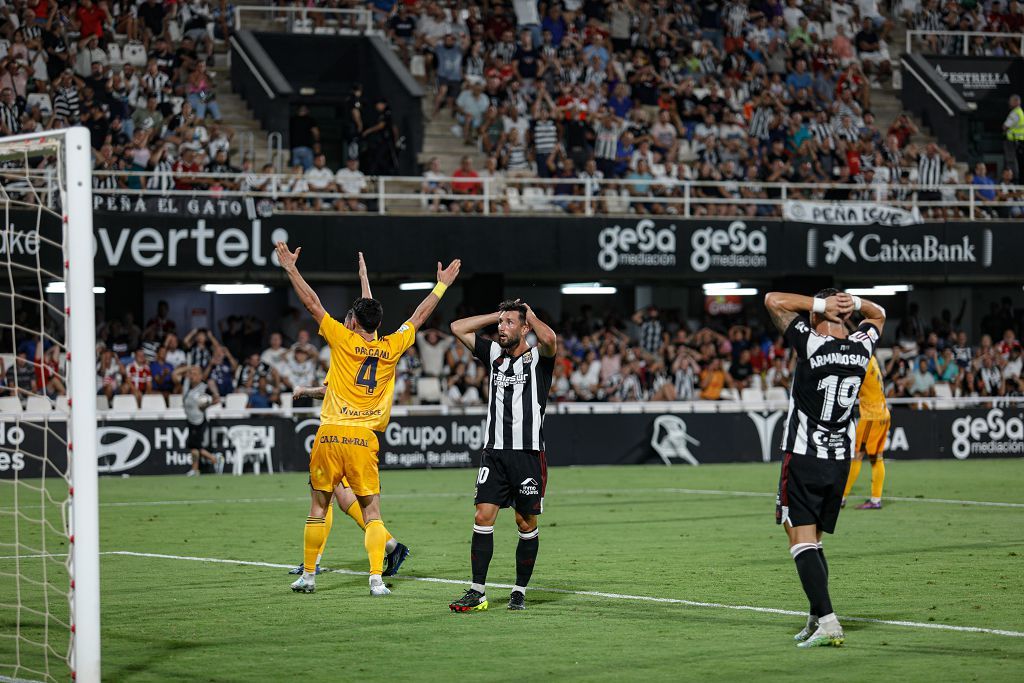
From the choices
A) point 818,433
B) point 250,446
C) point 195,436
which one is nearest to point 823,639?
point 818,433

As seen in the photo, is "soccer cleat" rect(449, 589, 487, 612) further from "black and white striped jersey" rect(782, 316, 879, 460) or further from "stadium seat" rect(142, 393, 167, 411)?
"stadium seat" rect(142, 393, 167, 411)

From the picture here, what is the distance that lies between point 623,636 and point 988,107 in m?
31.0

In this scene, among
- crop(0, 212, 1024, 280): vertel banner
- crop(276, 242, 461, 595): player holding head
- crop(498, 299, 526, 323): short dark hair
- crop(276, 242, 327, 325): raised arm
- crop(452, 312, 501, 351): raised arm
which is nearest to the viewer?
crop(498, 299, 526, 323): short dark hair

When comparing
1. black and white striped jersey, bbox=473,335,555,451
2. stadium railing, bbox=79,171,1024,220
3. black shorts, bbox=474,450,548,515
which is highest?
stadium railing, bbox=79,171,1024,220

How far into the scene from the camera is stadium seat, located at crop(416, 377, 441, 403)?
28.0 meters

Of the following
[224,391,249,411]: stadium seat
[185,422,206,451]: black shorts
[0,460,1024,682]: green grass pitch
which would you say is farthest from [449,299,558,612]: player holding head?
[224,391,249,411]: stadium seat

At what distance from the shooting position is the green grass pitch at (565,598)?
321 inches

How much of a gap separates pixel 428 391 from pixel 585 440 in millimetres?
3309

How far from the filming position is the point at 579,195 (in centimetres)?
3014

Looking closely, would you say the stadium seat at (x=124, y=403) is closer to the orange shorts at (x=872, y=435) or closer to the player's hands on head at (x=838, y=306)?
the orange shorts at (x=872, y=435)

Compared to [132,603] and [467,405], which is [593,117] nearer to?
[467,405]

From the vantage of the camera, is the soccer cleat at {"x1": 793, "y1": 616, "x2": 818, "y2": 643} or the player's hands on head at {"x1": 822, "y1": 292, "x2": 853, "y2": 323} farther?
the soccer cleat at {"x1": 793, "y1": 616, "x2": 818, "y2": 643}

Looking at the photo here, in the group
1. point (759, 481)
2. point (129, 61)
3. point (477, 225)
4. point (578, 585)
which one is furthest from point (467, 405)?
point (578, 585)

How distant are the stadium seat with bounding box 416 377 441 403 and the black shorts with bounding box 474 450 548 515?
58.3 feet
